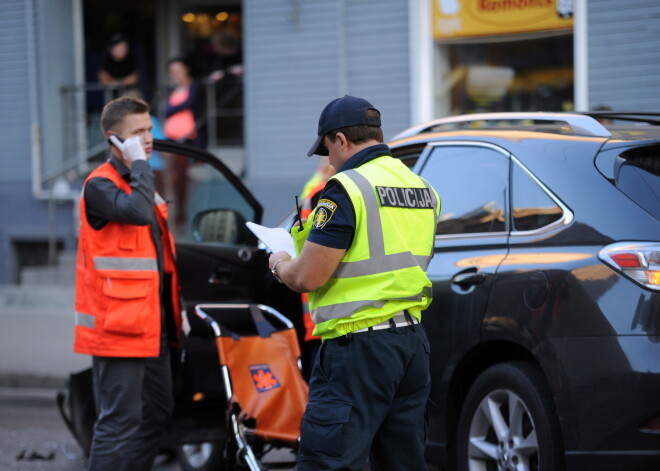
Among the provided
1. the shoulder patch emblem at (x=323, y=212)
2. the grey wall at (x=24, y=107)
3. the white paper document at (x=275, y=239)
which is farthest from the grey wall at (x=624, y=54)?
the grey wall at (x=24, y=107)

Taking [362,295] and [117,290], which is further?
[117,290]

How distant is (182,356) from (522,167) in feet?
6.91

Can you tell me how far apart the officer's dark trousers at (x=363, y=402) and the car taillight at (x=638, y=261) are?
2.85ft

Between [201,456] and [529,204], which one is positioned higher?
[529,204]

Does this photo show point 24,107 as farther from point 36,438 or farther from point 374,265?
point 374,265

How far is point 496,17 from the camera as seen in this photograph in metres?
10.1

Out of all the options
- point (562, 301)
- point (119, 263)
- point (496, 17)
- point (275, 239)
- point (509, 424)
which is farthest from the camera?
point (496, 17)

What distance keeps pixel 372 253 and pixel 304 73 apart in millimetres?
7766

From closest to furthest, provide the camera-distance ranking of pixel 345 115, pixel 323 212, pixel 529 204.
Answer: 1. pixel 323 212
2. pixel 345 115
3. pixel 529 204

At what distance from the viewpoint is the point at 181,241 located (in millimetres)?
6098

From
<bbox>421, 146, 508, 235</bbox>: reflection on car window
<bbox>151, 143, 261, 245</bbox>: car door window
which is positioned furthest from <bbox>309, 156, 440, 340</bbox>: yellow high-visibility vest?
<bbox>151, 143, 261, 245</bbox>: car door window

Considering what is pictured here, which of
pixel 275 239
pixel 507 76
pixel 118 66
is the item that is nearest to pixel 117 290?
pixel 275 239

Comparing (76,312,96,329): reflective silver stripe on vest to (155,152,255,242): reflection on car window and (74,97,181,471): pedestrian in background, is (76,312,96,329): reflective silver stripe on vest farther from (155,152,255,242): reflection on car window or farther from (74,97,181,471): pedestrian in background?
(155,152,255,242): reflection on car window

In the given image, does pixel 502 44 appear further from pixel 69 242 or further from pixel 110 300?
pixel 110 300
